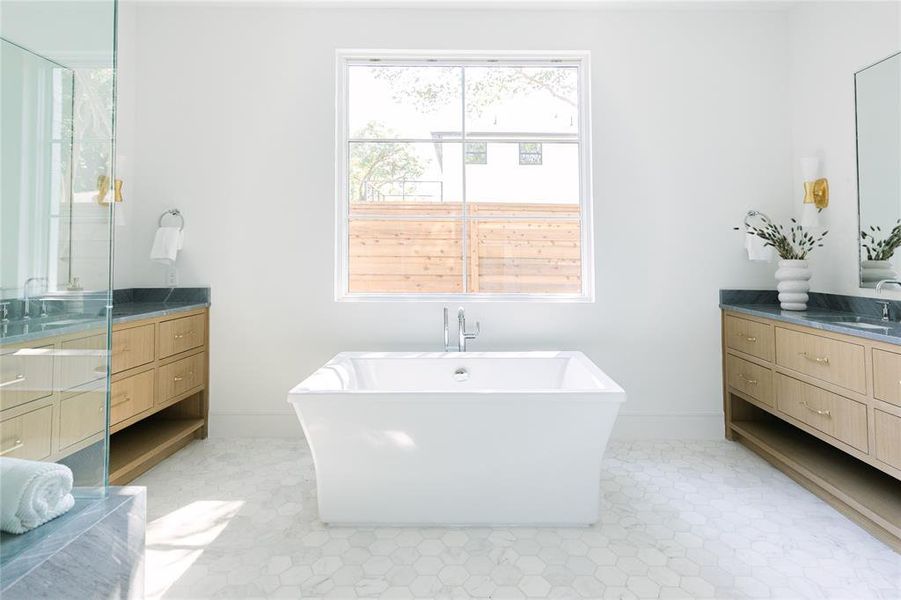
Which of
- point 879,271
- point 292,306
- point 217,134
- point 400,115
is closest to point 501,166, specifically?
point 400,115

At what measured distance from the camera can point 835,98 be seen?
2.64 meters

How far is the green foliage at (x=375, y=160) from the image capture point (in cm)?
312

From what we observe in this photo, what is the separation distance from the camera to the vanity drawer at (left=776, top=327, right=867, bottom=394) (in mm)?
1919

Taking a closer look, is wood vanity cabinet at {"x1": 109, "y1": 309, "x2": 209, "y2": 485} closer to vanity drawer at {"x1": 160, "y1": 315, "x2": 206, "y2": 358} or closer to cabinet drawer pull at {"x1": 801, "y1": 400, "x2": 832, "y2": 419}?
vanity drawer at {"x1": 160, "y1": 315, "x2": 206, "y2": 358}

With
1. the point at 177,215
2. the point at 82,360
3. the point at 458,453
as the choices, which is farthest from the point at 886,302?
the point at 177,215

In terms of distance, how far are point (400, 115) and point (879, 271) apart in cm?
295

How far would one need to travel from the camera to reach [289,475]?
2.44 meters

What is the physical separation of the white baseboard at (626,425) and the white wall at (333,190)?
1 centimetres

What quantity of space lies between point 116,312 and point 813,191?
406 centimetres

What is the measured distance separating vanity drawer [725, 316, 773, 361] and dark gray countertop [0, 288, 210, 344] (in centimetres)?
298

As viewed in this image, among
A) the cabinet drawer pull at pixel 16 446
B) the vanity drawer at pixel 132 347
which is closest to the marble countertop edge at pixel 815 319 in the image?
the cabinet drawer pull at pixel 16 446

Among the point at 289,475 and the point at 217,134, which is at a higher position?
the point at 217,134

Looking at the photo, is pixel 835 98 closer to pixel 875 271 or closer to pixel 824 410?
pixel 875 271

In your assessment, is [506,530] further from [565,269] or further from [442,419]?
[565,269]
